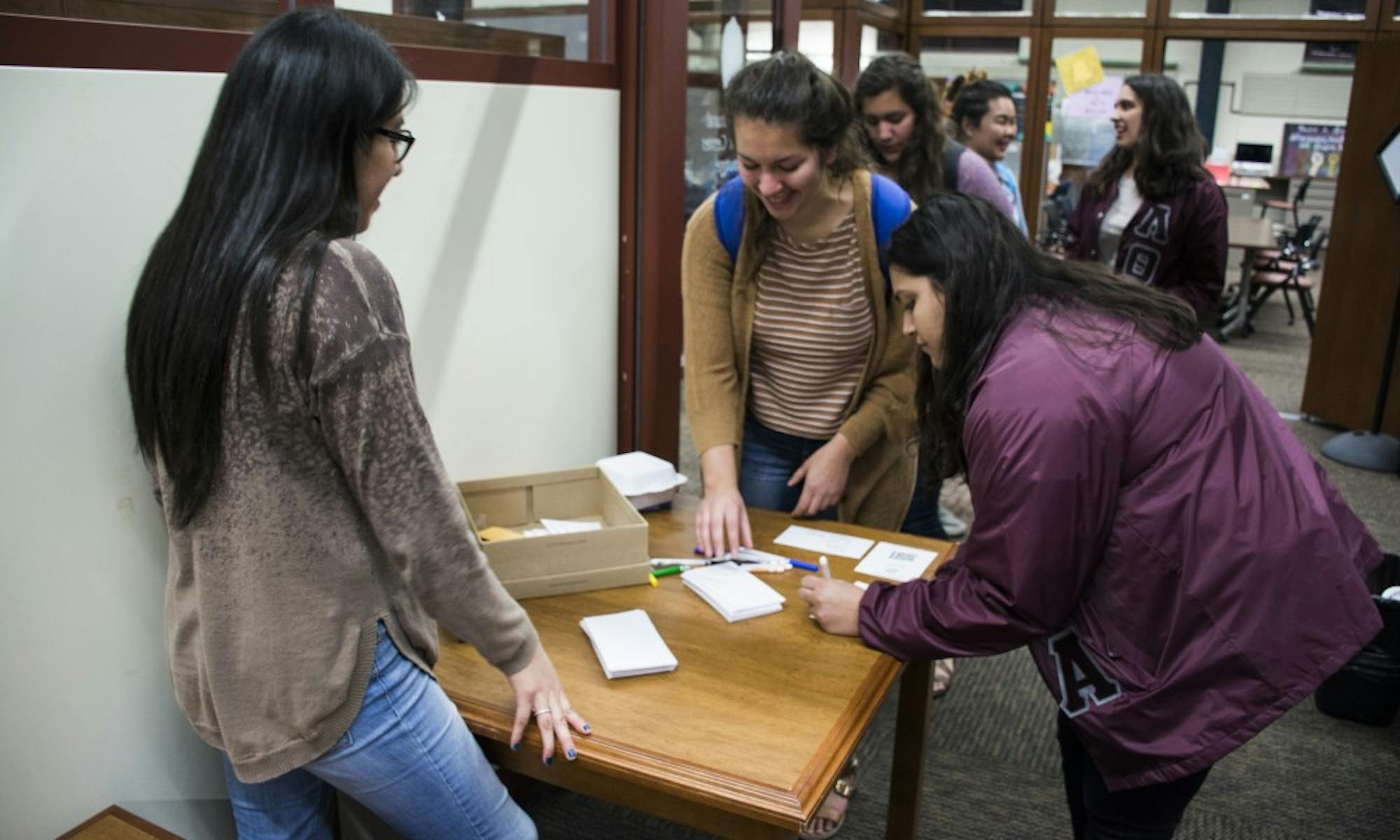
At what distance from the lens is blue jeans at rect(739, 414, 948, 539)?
205cm

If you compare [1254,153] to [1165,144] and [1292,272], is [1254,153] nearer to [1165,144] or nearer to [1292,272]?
[1292,272]

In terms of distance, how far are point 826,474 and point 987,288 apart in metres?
0.70

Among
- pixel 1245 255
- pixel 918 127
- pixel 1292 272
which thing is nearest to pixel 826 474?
pixel 918 127

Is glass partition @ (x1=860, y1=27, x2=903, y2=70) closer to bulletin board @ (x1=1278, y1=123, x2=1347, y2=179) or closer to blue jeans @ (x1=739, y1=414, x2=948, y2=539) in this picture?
blue jeans @ (x1=739, y1=414, x2=948, y2=539)

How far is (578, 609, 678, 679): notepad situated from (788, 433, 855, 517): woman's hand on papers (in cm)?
47

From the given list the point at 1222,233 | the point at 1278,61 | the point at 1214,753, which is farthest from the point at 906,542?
the point at 1278,61

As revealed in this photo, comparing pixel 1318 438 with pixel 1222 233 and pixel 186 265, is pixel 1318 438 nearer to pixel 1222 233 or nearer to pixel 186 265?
pixel 1222 233

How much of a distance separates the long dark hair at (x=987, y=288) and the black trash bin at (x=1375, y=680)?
1.72m

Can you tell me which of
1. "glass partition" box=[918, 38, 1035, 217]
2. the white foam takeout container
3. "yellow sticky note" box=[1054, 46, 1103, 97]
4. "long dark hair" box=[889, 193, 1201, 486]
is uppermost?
"glass partition" box=[918, 38, 1035, 217]

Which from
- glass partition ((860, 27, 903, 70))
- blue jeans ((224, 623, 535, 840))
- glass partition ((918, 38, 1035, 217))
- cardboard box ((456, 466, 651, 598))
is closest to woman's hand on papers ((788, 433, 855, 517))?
cardboard box ((456, 466, 651, 598))

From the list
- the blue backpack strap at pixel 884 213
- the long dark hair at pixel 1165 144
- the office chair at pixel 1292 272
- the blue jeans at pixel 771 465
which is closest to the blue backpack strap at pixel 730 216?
the blue backpack strap at pixel 884 213

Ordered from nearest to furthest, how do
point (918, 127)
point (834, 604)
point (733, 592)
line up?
point (834, 604), point (733, 592), point (918, 127)

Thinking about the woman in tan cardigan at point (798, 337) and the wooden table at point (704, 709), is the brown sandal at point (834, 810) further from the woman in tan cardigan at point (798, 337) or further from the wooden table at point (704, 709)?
the wooden table at point (704, 709)

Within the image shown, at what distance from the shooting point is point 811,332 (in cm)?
192
